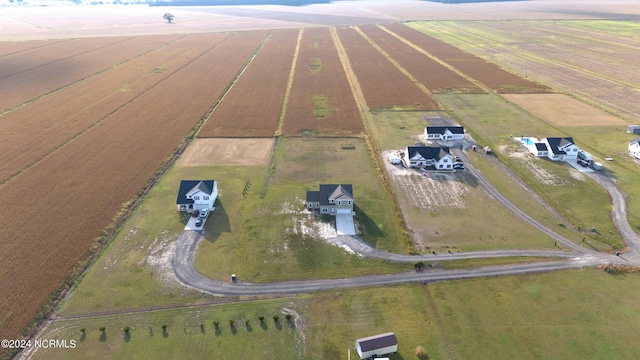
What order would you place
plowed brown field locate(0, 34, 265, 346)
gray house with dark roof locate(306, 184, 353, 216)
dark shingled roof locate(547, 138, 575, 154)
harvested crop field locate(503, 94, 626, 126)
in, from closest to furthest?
plowed brown field locate(0, 34, 265, 346)
gray house with dark roof locate(306, 184, 353, 216)
dark shingled roof locate(547, 138, 575, 154)
harvested crop field locate(503, 94, 626, 126)

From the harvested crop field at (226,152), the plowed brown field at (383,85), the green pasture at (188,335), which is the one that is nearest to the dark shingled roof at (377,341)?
the green pasture at (188,335)

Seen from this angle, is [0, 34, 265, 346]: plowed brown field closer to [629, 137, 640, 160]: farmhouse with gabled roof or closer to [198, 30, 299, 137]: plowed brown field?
[198, 30, 299, 137]: plowed brown field

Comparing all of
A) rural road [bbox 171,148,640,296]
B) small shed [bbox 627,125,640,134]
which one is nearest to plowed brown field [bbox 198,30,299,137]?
rural road [bbox 171,148,640,296]

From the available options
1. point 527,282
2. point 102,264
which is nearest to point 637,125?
point 527,282

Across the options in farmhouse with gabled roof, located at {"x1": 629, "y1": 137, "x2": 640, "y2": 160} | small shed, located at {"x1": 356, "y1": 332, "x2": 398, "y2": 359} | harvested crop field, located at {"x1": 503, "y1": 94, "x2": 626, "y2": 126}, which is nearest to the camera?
small shed, located at {"x1": 356, "y1": 332, "x2": 398, "y2": 359}

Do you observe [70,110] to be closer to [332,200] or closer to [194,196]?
[194,196]

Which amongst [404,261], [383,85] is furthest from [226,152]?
[383,85]

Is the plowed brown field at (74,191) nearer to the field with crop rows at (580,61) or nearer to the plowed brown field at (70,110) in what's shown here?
the plowed brown field at (70,110)
